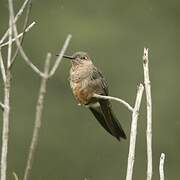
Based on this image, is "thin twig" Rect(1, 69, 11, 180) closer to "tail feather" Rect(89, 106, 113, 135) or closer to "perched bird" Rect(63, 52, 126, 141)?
"tail feather" Rect(89, 106, 113, 135)

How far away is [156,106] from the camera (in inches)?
564

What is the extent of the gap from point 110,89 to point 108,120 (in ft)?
28.0

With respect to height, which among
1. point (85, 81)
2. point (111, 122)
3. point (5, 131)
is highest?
point (85, 81)

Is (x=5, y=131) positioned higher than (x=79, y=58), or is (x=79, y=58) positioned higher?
(x=79, y=58)

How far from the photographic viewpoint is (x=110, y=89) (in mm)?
13578

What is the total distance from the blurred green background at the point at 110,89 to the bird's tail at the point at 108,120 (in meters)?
7.35

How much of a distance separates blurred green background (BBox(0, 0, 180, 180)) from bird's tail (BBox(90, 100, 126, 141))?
7352 millimetres

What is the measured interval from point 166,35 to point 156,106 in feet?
6.66

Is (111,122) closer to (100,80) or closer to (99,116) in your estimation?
(99,116)

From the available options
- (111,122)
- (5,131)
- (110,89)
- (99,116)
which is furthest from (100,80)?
(110,89)

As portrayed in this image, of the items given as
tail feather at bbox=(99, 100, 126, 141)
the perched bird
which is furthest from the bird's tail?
A: the perched bird

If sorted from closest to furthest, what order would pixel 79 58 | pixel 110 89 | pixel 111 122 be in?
pixel 111 122
pixel 79 58
pixel 110 89

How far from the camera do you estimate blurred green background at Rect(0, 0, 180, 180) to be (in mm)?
13383

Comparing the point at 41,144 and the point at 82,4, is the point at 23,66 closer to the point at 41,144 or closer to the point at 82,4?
the point at 41,144
